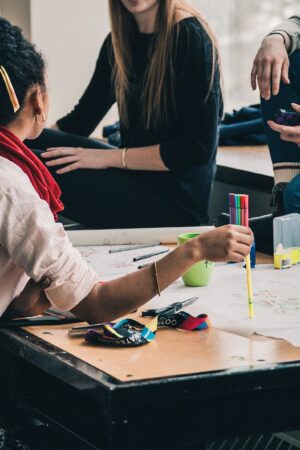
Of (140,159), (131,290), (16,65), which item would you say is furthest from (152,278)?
(140,159)

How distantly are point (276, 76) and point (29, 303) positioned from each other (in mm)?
896

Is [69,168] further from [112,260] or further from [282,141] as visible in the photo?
[112,260]

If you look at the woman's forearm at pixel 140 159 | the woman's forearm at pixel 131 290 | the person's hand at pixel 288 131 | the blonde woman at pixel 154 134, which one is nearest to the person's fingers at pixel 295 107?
the person's hand at pixel 288 131

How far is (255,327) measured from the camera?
1416mm

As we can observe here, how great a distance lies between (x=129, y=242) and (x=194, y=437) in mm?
873

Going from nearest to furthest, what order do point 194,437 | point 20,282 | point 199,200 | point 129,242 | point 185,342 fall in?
point 194,437
point 185,342
point 20,282
point 129,242
point 199,200

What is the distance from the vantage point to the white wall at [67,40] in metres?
3.66

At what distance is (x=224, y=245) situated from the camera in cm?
147

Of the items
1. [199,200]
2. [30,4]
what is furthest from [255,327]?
[30,4]

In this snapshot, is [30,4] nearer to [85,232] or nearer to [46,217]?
[85,232]

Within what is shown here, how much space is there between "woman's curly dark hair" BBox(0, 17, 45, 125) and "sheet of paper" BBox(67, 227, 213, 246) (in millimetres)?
559

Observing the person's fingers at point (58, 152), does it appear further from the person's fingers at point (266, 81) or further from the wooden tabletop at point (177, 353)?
the wooden tabletop at point (177, 353)

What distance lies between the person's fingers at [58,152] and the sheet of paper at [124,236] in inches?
28.2

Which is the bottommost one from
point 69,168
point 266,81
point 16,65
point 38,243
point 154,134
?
point 69,168
